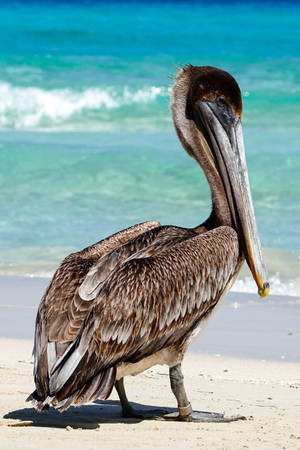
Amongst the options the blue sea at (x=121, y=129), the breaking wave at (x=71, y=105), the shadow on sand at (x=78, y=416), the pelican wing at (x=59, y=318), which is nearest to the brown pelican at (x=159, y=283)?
the pelican wing at (x=59, y=318)

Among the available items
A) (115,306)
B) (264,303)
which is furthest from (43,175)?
(115,306)

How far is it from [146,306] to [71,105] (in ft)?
69.8

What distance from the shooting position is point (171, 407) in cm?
544

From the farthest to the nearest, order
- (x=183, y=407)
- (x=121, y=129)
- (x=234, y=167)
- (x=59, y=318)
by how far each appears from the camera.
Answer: (x=121, y=129) < (x=234, y=167) < (x=183, y=407) < (x=59, y=318)

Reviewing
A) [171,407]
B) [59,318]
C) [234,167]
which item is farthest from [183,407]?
[234,167]

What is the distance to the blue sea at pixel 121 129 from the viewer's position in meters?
12.0

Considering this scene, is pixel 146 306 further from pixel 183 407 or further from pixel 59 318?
pixel 183 407

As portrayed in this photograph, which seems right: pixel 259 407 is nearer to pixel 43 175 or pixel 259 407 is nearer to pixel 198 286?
pixel 198 286

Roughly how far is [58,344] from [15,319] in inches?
131

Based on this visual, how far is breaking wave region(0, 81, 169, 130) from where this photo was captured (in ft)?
77.3

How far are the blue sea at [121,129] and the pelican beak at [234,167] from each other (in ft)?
2.85

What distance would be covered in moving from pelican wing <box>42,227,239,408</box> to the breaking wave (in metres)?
18.1

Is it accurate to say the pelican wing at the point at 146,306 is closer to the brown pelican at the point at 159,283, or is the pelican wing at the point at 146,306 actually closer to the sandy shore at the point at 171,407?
the brown pelican at the point at 159,283

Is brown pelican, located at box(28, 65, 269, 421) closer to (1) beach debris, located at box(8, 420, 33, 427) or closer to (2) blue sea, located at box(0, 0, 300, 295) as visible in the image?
(1) beach debris, located at box(8, 420, 33, 427)
